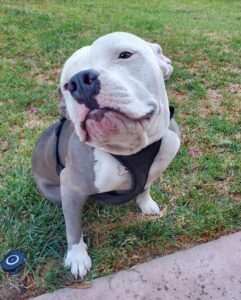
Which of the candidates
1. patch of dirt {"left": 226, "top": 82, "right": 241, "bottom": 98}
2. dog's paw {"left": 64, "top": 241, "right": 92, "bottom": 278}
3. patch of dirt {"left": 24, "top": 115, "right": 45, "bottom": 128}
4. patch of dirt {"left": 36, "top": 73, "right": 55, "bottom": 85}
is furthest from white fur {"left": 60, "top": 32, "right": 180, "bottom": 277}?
patch of dirt {"left": 36, "top": 73, "right": 55, "bottom": 85}

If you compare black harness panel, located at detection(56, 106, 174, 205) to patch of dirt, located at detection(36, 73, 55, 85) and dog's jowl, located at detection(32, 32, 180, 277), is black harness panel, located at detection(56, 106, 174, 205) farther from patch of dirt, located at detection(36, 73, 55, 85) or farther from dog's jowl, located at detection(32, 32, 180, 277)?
patch of dirt, located at detection(36, 73, 55, 85)

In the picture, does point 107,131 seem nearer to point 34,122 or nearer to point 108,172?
point 108,172

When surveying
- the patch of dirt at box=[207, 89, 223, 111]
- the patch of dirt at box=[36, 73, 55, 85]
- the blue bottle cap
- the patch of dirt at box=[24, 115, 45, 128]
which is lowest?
the patch of dirt at box=[36, 73, 55, 85]

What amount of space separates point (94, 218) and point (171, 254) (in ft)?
1.92

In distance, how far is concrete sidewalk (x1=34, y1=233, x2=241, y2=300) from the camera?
2.18 m

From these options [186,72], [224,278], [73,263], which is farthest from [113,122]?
[186,72]

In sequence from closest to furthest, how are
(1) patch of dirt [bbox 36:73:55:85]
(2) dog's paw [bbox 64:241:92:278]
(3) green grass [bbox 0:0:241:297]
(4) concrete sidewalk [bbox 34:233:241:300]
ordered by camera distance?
(4) concrete sidewalk [bbox 34:233:241:300] < (2) dog's paw [bbox 64:241:92:278] < (3) green grass [bbox 0:0:241:297] < (1) patch of dirt [bbox 36:73:55:85]

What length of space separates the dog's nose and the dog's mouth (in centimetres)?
5

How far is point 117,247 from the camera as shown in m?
2.51

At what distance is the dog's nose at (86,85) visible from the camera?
5.36 ft

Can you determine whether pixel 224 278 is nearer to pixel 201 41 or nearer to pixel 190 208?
pixel 190 208

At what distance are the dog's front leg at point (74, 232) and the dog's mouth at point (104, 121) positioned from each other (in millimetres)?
541

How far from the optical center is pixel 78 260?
232 cm

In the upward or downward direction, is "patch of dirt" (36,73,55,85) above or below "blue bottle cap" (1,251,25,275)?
below
